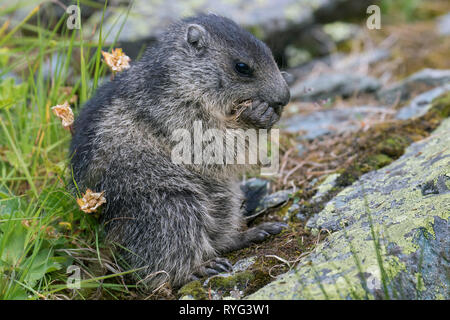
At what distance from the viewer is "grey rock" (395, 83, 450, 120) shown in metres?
6.13

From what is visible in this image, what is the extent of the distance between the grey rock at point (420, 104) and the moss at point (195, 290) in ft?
12.1

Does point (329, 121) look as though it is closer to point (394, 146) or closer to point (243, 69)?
point (394, 146)

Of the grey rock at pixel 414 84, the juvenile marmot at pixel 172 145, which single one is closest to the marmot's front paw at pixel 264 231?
the juvenile marmot at pixel 172 145

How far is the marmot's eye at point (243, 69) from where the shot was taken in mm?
4520

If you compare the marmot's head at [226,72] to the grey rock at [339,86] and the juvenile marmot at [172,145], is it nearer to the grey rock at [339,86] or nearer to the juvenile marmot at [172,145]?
the juvenile marmot at [172,145]

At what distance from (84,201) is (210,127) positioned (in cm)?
132

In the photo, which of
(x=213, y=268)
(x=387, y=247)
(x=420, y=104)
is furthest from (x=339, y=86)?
(x=387, y=247)

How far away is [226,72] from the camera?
15.0ft

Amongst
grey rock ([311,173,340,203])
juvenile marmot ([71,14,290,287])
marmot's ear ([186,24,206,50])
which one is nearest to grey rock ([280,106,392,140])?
grey rock ([311,173,340,203])

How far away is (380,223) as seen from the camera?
11.7 ft

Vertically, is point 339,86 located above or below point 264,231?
above

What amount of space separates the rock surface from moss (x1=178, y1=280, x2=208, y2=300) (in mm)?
525

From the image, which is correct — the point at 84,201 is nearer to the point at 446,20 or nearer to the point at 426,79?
the point at 426,79

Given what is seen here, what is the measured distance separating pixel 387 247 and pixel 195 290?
148 cm
